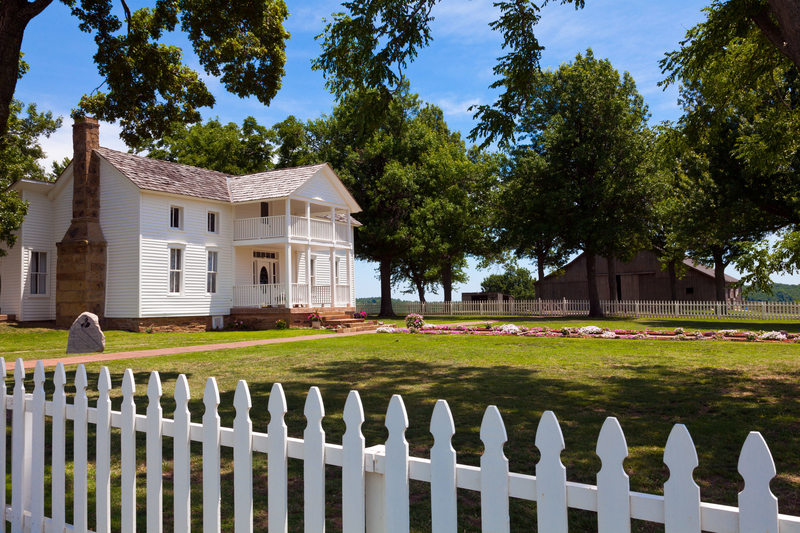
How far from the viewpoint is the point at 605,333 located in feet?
60.7

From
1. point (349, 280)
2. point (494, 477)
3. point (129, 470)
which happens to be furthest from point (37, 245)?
point (494, 477)

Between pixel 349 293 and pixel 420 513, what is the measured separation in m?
26.1

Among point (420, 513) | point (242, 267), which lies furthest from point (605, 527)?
point (242, 267)

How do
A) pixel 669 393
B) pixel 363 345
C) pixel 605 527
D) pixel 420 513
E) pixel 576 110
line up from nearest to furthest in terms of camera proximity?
1. pixel 605 527
2. pixel 420 513
3. pixel 669 393
4. pixel 363 345
5. pixel 576 110

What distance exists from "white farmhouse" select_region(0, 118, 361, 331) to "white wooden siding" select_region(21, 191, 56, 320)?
0.04m

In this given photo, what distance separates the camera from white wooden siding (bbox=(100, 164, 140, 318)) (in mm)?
23188

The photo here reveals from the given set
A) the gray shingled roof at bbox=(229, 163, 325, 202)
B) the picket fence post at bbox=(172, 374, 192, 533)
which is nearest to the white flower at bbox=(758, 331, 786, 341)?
the picket fence post at bbox=(172, 374, 192, 533)

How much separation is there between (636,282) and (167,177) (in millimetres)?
35570

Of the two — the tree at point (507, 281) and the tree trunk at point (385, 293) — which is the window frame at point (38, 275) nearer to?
the tree trunk at point (385, 293)

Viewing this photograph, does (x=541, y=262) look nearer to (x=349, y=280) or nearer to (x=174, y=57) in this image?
(x=349, y=280)

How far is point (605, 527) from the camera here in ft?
6.58

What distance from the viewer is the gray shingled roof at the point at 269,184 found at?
26.5 m

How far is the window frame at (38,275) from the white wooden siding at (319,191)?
457 inches

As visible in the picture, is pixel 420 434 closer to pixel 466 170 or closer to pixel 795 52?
pixel 795 52
